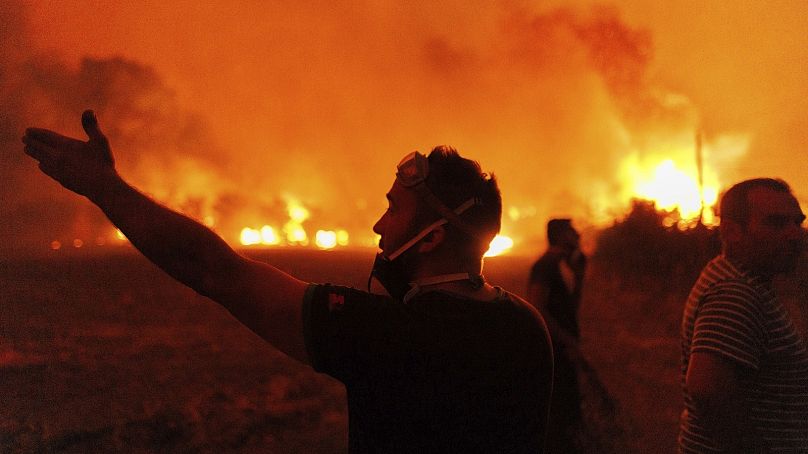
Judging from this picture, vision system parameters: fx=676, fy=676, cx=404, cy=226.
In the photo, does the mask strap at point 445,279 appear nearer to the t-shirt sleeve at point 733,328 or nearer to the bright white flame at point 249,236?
the t-shirt sleeve at point 733,328

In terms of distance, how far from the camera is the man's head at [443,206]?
137 centimetres

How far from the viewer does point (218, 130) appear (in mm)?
36344

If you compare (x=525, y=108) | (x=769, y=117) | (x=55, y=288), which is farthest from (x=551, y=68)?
(x=55, y=288)

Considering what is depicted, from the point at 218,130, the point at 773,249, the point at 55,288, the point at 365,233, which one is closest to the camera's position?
the point at 773,249

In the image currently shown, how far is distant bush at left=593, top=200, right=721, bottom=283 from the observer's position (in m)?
14.9

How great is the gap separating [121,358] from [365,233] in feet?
126

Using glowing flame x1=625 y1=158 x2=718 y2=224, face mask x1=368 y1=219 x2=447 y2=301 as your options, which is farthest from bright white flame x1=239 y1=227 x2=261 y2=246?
face mask x1=368 y1=219 x2=447 y2=301

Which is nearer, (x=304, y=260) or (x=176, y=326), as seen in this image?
(x=176, y=326)

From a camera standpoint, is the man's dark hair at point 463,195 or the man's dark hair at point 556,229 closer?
the man's dark hair at point 463,195

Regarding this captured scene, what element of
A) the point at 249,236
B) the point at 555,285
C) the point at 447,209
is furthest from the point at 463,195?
the point at 249,236

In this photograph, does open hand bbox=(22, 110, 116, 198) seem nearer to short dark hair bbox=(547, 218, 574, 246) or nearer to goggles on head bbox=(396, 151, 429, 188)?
goggles on head bbox=(396, 151, 429, 188)

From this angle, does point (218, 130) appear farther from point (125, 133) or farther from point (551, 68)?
point (551, 68)

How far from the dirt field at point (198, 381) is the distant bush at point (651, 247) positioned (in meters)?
0.43

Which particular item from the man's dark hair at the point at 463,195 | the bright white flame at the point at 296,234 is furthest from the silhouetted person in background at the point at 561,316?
the bright white flame at the point at 296,234
